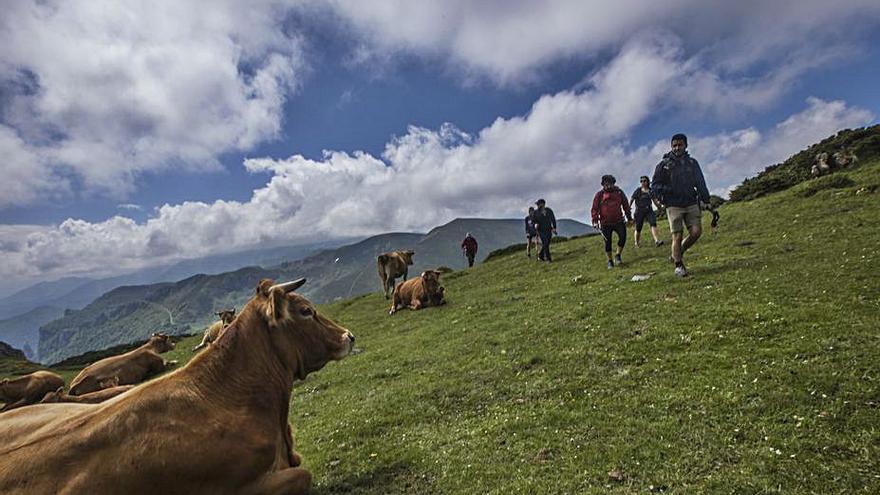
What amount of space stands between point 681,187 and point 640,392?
904cm

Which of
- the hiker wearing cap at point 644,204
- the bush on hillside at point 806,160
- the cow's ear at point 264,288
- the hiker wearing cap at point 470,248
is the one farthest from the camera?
the hiker wearing cap at point 470,248

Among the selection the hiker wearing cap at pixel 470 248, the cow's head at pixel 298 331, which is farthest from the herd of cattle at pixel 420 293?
the cow's head at pixel 298 331

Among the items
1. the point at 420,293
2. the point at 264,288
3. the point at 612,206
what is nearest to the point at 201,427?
the point at 264,288

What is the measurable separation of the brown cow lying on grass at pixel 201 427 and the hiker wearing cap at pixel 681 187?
39.7 feet

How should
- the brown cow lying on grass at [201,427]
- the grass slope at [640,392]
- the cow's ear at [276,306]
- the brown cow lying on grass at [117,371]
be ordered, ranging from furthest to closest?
the brown cow lying on grass at [117,371] < the cow's ear at [276,306] < the grass slope at [640,392] < the brown cow lying on grass at [201,427]

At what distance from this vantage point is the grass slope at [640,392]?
5.69 meters

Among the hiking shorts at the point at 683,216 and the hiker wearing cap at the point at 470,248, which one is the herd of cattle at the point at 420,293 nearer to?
the hiking shorts at the point at 683,216

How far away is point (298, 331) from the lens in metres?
6.78

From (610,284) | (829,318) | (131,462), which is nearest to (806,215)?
(610,284)

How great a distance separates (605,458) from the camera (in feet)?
20.2

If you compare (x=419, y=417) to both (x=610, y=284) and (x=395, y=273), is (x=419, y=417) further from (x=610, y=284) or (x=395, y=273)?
(x=395, y=273)

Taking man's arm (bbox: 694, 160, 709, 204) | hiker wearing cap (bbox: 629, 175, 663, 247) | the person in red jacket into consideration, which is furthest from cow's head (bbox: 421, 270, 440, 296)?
man's arm (bbox: 694, 160, 709, 204)

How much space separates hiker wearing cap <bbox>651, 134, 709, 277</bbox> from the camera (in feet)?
48.1

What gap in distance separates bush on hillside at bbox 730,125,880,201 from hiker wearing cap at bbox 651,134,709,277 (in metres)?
29.7
